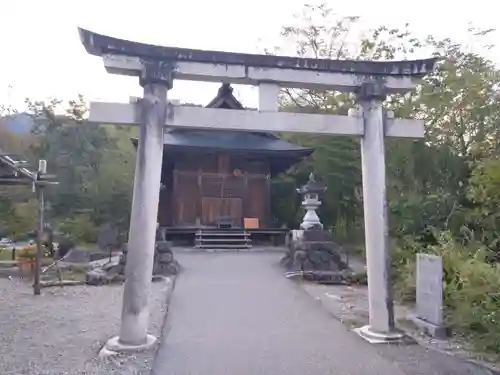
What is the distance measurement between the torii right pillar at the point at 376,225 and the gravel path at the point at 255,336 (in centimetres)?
41

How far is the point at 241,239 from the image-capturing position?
19.5 meters

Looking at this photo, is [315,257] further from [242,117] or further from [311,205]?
[242,117]

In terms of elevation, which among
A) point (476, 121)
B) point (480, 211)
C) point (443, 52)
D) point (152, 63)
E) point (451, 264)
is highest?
point (443, 52)

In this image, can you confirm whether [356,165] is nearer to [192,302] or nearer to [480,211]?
[480,211]

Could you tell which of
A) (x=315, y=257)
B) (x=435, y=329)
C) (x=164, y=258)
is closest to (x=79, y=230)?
(x=164, y=258)

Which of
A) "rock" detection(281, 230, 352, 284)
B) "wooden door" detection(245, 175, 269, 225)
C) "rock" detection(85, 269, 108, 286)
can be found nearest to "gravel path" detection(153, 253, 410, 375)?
"rock" detection(281, 230, 352, 284)

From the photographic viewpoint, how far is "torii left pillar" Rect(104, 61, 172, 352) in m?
5.86

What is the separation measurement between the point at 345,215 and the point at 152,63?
1737 cm

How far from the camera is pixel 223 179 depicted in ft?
71.4

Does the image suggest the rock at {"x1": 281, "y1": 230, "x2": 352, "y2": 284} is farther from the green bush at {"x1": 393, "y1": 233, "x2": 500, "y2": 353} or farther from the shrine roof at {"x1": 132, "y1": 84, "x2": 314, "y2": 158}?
the shrine roof at {"x1": 132, "y1": 84, "x2": 314, "y2": 158}

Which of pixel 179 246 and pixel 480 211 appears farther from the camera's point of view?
pixel 179 246

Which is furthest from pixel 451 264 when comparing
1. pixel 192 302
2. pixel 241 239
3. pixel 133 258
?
pixel 241 239

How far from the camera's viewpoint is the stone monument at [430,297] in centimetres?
695

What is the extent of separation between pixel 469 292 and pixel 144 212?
481cm
